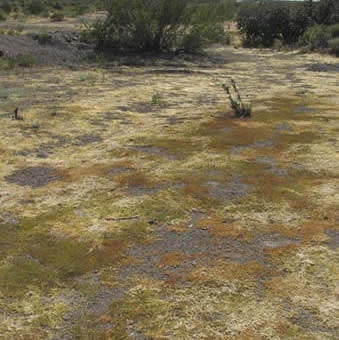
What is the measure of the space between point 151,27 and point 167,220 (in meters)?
23.0

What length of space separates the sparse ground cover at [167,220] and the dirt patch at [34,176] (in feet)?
0.12

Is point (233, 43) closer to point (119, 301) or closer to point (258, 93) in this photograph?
point (258, 93)

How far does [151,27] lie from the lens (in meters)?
29.7

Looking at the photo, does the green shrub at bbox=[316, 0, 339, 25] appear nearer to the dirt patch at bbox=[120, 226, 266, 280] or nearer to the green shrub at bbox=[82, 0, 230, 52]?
the green shrub at bbox=[82, 0, 230, 52]

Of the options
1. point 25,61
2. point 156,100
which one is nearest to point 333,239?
point 156,100

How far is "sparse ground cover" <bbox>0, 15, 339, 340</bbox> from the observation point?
5.87 m

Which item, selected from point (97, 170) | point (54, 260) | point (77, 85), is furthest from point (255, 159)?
point (77, 85)

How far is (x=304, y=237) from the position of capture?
7.77 metres

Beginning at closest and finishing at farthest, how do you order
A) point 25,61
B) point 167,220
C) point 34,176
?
1. point 167,220
2. point 34,176
3. point 25,61

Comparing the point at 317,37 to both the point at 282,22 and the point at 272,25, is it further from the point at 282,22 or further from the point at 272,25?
the point at 282,22

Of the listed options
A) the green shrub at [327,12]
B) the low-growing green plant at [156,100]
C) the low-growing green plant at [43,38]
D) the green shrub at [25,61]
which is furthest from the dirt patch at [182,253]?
the green shrub at [327,12]

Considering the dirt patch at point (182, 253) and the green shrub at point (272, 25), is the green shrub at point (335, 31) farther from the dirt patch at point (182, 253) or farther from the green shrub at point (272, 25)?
the dirt patch at point (182, 253)

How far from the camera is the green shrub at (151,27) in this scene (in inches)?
1158

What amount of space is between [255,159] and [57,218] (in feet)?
15.3
